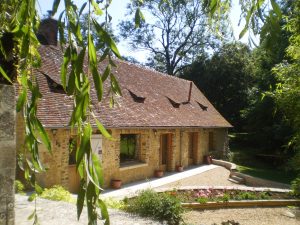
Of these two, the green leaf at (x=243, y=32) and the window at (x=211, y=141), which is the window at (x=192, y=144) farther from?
the green leaf at (x=243, y=32)

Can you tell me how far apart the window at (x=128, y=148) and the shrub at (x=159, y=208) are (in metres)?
6.70

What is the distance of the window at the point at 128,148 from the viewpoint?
15688mm

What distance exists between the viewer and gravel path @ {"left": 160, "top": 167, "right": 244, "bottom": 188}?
16272 mm

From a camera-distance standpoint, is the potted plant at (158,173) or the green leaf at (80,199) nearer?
the green leaf at (80,199)

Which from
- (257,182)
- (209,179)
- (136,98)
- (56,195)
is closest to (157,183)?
(209,179)

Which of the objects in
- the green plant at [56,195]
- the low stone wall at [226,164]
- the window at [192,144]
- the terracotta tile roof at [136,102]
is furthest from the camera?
the window at [192,144]

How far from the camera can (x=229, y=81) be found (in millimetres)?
34031

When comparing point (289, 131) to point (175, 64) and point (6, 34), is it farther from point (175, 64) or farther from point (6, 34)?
point (6, 34)

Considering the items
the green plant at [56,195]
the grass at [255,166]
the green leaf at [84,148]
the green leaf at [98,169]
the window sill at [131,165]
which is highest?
the green leaf at [84,148]

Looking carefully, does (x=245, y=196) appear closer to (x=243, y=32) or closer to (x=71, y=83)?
(x=243, y=32)

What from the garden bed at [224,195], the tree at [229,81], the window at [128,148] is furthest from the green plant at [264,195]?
the tree at [229,81]

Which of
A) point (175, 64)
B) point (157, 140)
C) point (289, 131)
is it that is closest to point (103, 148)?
point (157, 140)

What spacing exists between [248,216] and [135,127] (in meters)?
6.19

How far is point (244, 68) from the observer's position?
3416cm
